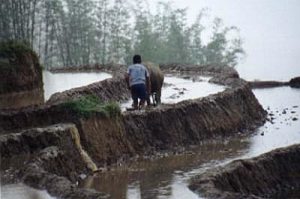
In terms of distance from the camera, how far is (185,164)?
14.2 metres

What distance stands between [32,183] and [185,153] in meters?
6.14

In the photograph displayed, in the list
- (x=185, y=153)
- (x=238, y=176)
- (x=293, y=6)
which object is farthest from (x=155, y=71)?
(x=293, y=6)

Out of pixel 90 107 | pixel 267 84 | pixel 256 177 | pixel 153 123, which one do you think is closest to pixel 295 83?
pixel 267 84

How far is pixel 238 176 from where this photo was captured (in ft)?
39.1

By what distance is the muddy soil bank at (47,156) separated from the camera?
10.4 metres

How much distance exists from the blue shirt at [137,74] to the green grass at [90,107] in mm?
1155

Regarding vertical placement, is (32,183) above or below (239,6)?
below

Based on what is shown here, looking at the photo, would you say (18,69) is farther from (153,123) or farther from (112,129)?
(112,129)

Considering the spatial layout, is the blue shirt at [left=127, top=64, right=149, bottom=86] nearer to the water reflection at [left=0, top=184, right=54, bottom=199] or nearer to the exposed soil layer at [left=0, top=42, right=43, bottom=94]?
the exposed soil layer at [left=0, top=42, right=43, bottom=94]

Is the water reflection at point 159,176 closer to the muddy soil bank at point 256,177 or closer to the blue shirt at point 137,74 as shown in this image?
the muddy soil bank at point 256,177

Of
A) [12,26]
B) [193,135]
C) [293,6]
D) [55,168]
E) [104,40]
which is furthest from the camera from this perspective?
[293,6]

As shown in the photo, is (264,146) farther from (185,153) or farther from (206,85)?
(206,85)

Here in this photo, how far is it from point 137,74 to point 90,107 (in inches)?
75.3

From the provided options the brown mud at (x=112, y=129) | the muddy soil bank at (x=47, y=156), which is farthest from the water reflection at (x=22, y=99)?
the muddy soil bank at (x=47, y=156)
